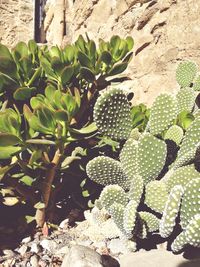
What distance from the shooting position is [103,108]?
173 centimetres

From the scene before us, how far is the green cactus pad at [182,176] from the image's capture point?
1.67m

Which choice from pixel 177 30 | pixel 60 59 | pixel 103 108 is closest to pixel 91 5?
pixel 177 30

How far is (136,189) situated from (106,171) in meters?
0.20

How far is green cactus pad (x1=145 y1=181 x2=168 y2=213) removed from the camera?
1686mm

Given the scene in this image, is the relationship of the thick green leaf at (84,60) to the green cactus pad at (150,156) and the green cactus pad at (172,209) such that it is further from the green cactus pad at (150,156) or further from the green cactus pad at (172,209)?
the green cactus pad at (172,209)

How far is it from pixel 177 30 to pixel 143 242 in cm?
145

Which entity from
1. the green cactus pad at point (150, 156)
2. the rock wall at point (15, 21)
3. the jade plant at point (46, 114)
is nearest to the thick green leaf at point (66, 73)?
the jade plant at point (46, 114)

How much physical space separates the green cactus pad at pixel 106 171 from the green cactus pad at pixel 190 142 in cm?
30

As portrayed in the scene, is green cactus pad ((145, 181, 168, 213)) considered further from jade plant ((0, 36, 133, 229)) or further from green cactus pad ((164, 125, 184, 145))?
jade plant ((0, 36, 133, 229))

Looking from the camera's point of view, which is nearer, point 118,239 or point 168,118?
point 168,118

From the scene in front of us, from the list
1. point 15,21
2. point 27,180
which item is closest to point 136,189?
point 27,180

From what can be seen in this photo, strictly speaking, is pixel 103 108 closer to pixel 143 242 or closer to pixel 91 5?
pixel 143 242

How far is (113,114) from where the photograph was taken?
1793 millimetres

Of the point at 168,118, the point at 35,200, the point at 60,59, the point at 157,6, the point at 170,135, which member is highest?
the point at 157,6
